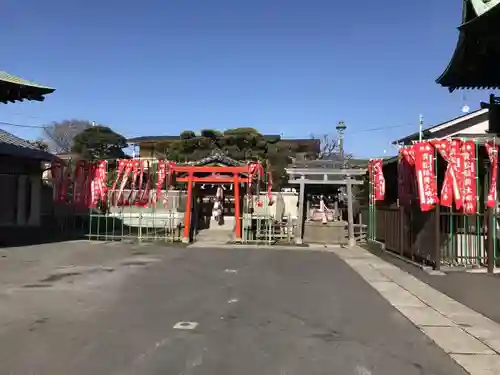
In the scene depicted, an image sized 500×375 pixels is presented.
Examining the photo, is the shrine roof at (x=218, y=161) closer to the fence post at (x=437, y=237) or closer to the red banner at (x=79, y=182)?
the red banner at (x=79, y=182)

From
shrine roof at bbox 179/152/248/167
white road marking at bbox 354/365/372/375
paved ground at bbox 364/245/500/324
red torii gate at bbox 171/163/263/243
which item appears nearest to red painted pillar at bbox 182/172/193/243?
red torii gate at bbox 171/163/263/243

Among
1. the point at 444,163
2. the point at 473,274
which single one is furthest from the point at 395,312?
the point at 444,163

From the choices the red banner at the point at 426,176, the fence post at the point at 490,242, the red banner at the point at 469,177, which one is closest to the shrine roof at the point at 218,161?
the red banner at the point at 426,176

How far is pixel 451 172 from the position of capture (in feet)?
42.7

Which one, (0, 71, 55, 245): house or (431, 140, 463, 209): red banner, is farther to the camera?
(0, 71, 55, 245): house

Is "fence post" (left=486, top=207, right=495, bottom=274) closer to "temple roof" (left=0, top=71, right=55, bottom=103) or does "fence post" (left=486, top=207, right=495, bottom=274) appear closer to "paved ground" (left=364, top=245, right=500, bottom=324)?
"paved ground" (left=364, top=245, right=500, bottom=324)

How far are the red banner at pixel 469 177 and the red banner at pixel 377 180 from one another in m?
6.87

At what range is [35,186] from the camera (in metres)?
27.3

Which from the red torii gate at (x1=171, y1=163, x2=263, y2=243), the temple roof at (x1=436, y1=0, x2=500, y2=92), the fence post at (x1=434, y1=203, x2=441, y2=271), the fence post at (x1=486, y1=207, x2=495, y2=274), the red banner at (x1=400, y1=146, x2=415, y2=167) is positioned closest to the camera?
the temple roof at (x1=436, y1=0, x2=500, y2=92)

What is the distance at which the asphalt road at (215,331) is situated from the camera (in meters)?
5.54

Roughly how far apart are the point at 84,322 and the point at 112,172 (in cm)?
2016

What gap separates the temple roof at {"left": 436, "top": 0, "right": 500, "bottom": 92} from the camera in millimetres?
10094

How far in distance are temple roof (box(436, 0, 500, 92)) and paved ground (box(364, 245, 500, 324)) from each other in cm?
502

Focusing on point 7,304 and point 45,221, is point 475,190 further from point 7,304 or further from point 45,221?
point 45,221
